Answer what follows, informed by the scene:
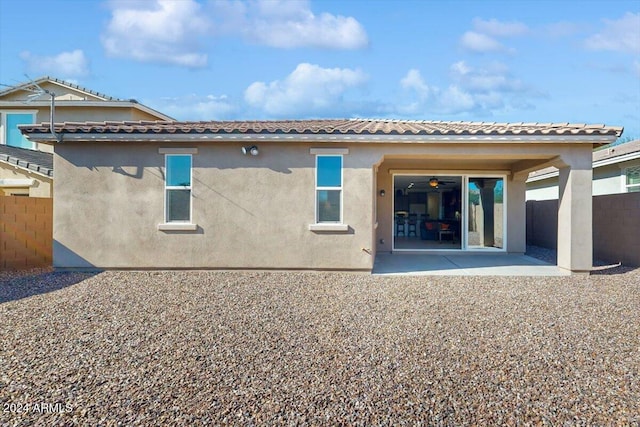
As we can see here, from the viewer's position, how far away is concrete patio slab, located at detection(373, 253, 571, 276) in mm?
10000

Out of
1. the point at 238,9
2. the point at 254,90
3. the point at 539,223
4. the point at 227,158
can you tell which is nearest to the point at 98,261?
the point at 227,158

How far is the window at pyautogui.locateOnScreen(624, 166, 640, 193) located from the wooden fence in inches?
822

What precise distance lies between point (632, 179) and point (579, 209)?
8.33m

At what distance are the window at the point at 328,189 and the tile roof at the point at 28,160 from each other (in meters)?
9.56

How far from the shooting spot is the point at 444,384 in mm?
4004

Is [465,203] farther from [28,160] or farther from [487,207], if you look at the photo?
[28,160]

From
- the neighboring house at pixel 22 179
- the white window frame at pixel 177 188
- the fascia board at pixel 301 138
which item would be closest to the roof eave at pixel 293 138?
the fascia board at pixel 301 138

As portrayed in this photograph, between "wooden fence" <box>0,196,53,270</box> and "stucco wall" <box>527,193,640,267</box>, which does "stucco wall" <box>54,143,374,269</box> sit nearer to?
"wooden fence" <box>0,196,53,270</box>

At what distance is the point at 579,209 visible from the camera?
9523 millimetres

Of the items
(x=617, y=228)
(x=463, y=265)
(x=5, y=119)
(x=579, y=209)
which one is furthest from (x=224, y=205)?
(x=5, y=119)

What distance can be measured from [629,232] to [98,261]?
1512cm

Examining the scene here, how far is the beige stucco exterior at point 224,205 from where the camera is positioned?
9.87 meters

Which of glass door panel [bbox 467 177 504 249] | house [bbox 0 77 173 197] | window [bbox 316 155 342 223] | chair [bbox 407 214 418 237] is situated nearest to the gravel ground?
window [bbox 316 155 342 223]

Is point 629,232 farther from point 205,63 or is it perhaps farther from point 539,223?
point 205,63
